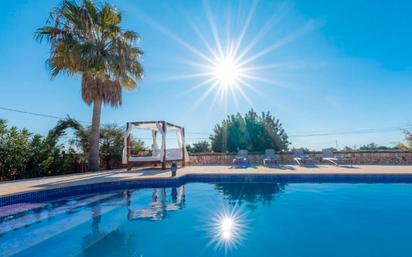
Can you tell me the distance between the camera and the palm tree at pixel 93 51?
8953mm

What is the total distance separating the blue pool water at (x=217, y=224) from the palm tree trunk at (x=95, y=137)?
3.93m

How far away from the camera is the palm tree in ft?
29.4

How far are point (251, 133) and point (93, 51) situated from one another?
36.4ft

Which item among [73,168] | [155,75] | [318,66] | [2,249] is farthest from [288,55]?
[2,249]

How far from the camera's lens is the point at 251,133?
53.6ft

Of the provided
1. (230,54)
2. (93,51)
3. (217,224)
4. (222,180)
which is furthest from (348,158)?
(93,51)

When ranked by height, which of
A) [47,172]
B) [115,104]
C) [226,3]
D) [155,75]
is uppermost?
[226,3]

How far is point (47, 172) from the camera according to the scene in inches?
344

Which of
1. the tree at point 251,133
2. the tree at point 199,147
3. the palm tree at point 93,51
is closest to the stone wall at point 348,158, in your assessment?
the tree at point 251,133

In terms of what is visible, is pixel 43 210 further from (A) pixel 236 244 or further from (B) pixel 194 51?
(B) pixel 194 51

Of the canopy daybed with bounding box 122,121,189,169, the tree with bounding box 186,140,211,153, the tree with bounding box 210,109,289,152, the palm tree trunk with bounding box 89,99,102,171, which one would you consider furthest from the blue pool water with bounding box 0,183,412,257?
the tree with bounding box 186,140,211,153

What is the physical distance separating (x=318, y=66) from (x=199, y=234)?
1208 cm

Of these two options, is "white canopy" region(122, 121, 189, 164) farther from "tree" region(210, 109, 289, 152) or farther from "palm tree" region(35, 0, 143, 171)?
"tree" region(210, 109, 289, 152)

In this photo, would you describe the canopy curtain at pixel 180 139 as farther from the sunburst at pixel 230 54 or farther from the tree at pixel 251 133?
the tree at pixel 251 133
